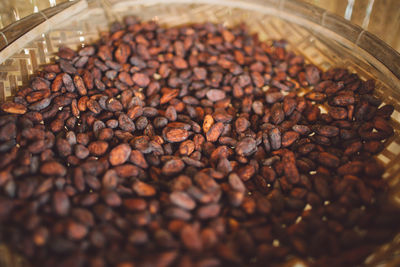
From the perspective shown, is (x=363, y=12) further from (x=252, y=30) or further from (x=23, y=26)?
(x=23, y=26)

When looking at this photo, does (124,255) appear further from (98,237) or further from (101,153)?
(101,153)

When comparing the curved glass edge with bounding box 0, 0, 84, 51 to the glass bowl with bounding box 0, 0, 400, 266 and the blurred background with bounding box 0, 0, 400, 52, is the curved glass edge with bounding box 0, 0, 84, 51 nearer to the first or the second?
the glass bowl with bounding box 0, 0, 400, 266

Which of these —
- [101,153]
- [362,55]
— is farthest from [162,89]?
[362,55]

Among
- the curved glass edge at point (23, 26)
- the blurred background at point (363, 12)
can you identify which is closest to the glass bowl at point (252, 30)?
the curved glass edge at point (23, 26)

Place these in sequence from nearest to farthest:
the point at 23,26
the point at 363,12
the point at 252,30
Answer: the point at 23,26 → the point at 363,12 → the point at 252,30

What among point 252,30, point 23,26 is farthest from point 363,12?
point 23,26

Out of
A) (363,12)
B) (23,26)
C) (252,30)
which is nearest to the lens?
(23,26)

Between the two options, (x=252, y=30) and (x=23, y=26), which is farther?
(x=252, y=30)
